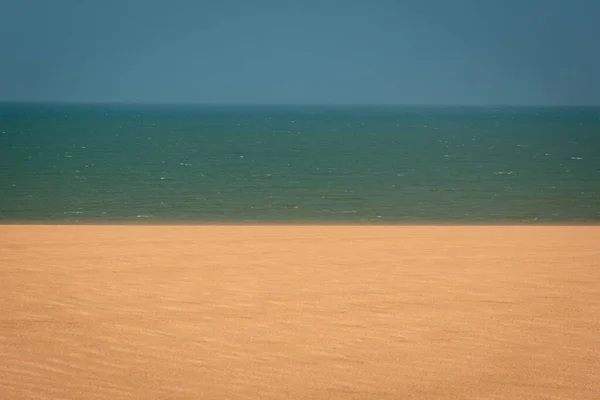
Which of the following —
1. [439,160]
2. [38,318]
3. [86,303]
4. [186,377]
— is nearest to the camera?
[186,377]

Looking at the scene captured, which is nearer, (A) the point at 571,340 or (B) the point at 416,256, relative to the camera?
(A) the point at 571,340

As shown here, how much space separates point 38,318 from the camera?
29.5ft

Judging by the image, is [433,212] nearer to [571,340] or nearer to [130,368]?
[571,340]

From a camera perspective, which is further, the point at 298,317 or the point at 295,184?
the point at 295,184

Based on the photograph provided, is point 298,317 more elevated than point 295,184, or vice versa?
point 295,184

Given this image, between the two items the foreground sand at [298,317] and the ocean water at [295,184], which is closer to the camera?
the foreground sand at [298,317]

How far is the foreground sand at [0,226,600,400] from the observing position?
7066 millimetres

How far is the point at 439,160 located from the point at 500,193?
1898 centimetres

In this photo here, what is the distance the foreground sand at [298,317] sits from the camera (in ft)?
23.2

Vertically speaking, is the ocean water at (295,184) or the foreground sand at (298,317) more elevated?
the ocean water at (295,184)

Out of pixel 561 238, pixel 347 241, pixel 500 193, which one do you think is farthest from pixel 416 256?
pixel 500 193

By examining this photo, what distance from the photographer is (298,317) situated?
9117 millimetres

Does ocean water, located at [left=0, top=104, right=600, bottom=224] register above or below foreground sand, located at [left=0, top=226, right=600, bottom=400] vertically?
above

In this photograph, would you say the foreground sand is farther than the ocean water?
No
